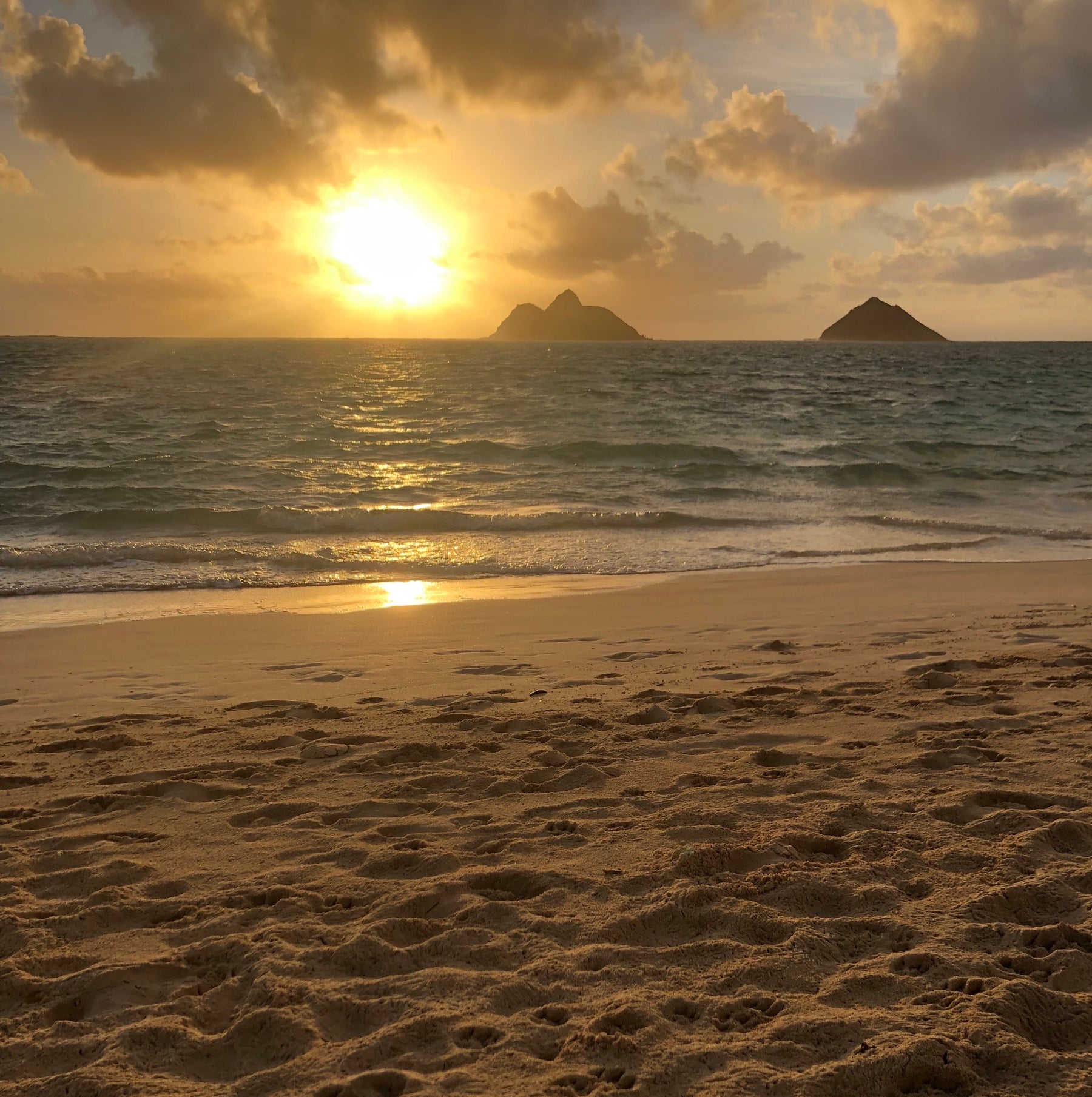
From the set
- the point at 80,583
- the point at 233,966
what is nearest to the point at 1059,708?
the point at 233,966

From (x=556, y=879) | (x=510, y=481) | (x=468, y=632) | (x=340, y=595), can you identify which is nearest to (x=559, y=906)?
(x=556, y=879)

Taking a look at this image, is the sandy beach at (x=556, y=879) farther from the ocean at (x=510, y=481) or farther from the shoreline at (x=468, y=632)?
the ocean at (x=510, y=481)

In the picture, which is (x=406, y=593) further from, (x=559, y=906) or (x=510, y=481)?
(x=510, y=481)

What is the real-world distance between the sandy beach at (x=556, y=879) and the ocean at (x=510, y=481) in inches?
210

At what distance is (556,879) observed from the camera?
351 centimetres

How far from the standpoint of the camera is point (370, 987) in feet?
9.43

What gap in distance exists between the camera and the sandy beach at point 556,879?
2553 millimetres

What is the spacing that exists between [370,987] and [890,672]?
179 inches

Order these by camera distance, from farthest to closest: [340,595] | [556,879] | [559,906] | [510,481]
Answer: [510,481] < [340,595] < [556,879] < [559,906]

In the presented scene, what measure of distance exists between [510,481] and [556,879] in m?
15.9

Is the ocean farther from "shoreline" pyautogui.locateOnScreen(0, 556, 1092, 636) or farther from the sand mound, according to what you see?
the sand mound

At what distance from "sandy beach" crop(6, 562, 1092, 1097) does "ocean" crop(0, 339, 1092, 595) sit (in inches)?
210

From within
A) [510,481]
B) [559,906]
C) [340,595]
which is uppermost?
[510,481]

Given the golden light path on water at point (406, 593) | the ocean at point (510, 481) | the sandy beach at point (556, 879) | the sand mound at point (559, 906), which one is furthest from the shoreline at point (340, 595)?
the sand mound at point (559, 906)
